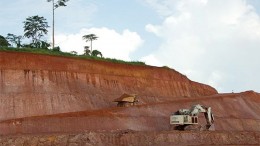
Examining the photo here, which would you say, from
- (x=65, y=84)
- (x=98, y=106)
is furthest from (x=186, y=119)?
(x=65, y=84)

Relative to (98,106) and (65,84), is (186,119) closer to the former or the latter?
(98,106)

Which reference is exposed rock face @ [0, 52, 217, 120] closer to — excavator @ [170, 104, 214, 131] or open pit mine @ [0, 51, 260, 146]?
open pit mine @ [0, 51, 260, 146]

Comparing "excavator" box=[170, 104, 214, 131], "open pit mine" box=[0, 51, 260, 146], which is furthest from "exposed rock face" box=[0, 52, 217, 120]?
"excavator" box=[170, 104, 214, 131]

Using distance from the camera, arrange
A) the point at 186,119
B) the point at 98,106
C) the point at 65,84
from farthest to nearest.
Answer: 1. the point at 98,106
2. the point at 65,84
3. the point at 186,119

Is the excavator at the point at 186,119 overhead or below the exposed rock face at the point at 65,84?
Result: below

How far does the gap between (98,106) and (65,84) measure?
11.3 feet

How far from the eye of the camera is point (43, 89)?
40688 mm

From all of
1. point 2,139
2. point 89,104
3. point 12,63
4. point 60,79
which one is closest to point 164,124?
point 89,104

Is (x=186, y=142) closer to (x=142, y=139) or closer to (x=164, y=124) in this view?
(x=142, y=139)

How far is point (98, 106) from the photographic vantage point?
42906 millimetres

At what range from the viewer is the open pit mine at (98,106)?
101 feet

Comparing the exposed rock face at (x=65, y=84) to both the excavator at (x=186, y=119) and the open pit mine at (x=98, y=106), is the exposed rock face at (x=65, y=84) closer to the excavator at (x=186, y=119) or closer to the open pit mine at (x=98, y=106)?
→ the open pit mine at (x=98, y=106)

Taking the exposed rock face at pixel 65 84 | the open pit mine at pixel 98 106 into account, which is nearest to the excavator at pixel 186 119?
the open pit mine at pixel 98 106

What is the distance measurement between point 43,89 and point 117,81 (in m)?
9.92
